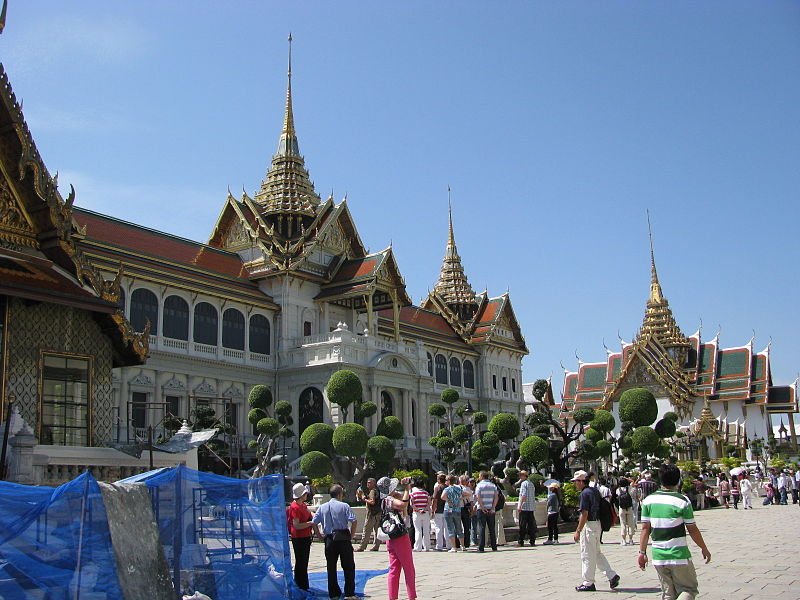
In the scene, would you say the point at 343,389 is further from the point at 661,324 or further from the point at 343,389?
the point at 661,324

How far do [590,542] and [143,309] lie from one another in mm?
26824

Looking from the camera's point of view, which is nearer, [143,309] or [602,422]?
[602,422]

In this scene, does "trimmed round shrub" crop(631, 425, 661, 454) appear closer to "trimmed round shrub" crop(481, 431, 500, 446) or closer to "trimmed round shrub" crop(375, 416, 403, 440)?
"trimmed round shrub" crop(481, 431, 500, 446)

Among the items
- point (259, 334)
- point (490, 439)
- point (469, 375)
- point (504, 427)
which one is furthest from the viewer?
point (469, 375)

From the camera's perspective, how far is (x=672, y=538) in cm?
724

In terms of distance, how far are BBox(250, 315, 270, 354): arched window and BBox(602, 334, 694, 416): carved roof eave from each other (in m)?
37.6

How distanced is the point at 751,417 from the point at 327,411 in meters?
48.6

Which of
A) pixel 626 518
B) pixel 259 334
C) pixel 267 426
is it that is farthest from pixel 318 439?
pixel 626 518

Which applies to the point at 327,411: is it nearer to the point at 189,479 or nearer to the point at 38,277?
the point at 38,277

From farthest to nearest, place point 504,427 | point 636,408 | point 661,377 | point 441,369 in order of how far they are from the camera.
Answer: point 661,377
point 441,369
point 636,408
point 504,427

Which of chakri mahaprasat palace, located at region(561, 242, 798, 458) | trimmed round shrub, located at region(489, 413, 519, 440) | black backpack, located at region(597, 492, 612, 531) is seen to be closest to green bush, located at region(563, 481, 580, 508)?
trimmed round shrub, located at region(489, 413, 519, 440)

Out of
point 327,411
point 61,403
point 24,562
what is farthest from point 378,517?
point 327,411

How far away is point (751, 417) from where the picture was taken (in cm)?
7388

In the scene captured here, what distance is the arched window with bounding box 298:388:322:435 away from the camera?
126 ft
